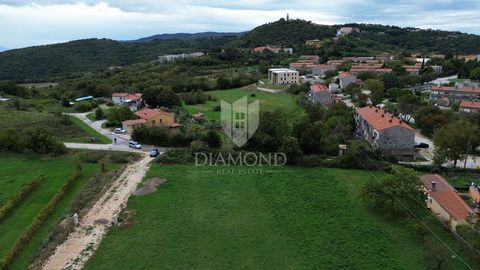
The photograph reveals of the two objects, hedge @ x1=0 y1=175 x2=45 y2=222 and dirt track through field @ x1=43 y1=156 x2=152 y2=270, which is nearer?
dirt track through field @ x1=43 y1=156 x2=152 y2=270

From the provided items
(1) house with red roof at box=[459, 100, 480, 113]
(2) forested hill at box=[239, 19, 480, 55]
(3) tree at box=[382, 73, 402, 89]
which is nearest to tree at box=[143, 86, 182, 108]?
(3) tree at box=[382, 73, 402, 89]

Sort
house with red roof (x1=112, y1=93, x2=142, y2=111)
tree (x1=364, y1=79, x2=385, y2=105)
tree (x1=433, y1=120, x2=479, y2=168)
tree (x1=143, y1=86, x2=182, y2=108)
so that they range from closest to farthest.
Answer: tree (x1=433, y1=120, x2=479, y2=168) < tree (x1=143, y1=86, x2=182, y2=108) < house with red roof (x1=112, y1=93, x2=142, y2=111) < tree (x1=364, y1=79, x2=385, y2=105)

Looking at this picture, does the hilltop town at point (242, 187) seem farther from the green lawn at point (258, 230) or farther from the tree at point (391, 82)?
the tree at point (391, 82)

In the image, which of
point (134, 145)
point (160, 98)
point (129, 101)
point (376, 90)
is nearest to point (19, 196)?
point (134, 145)

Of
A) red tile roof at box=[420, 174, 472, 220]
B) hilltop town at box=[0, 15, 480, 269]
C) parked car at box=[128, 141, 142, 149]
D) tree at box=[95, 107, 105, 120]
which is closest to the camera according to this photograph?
hilltop town at box=[0, 15, 480, 269]

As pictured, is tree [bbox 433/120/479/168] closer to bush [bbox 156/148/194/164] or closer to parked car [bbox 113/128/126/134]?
bush [bbox 156/148/194/164]

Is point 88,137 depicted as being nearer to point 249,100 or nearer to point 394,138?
point 394,138

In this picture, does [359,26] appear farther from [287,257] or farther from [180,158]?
[287,257]
